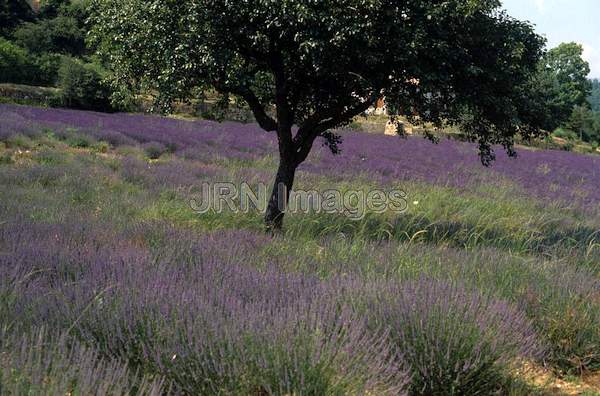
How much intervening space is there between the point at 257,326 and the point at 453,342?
3.46 ft

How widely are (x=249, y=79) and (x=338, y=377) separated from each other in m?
4.71

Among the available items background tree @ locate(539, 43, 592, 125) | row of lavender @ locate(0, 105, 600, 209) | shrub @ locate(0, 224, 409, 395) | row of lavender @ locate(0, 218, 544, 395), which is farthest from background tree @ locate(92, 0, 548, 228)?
background tree @ locate(539, 43, 592, 125)

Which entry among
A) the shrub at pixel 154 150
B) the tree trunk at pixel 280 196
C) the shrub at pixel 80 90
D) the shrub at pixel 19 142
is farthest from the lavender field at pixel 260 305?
the shrub at pixel 80 90

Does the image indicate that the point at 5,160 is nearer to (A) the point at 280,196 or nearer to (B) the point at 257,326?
(A) the point at 280,196

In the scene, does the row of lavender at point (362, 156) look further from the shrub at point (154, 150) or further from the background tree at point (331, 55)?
the background tree at point (331, 55)

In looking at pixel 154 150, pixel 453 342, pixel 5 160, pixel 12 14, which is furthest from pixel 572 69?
pixel 453 342

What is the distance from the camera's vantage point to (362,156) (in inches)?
750

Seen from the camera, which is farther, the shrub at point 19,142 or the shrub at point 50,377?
the shrub at point 19,142

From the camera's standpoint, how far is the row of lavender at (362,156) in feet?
50.3

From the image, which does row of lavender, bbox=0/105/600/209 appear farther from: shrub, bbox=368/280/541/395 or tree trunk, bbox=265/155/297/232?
shrub, bbox=368/280/541/395

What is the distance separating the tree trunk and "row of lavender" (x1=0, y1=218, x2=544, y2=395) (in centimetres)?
332

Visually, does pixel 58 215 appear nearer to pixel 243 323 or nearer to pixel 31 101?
pixel 243 323

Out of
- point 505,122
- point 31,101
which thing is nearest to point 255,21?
point 505,122

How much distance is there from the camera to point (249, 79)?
6.74 m
